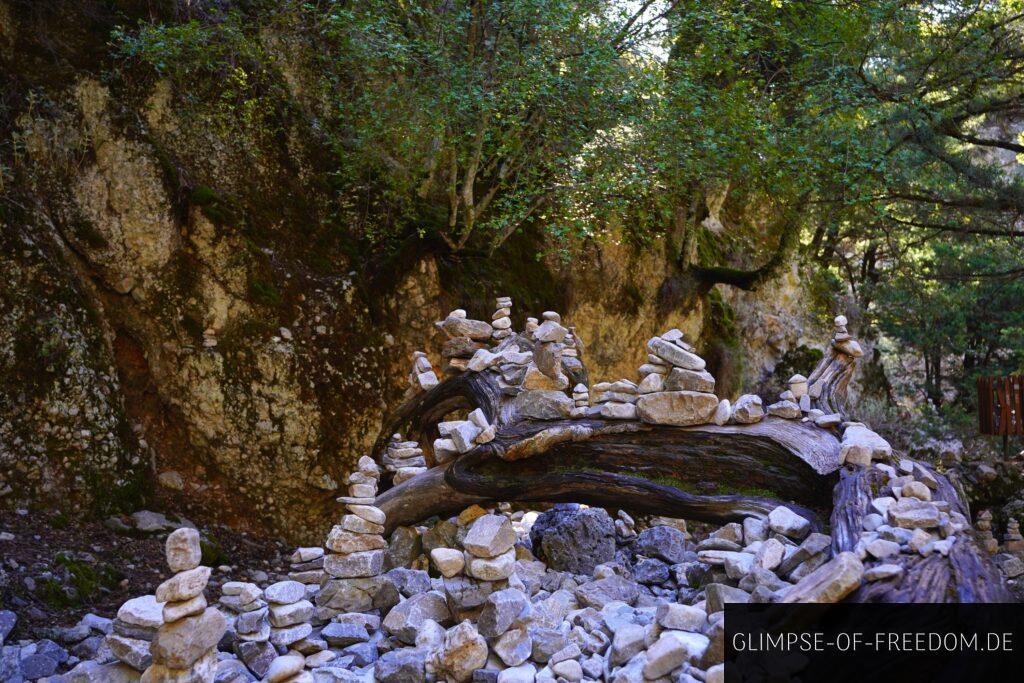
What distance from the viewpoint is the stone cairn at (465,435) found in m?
4.78

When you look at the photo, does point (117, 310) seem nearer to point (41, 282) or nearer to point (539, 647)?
point (41, 282)

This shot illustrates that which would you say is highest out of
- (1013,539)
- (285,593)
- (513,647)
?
(285,593)

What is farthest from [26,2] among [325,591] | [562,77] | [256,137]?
[325,591]

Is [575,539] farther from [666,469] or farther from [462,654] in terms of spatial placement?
[462,654]

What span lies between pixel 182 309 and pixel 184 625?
5361 mm

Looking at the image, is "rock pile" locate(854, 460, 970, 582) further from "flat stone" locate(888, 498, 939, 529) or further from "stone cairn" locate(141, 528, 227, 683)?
"stone cairn" locate(141, 528, 227, 683)

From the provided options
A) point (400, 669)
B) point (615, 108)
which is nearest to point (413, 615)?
point (400, 669)

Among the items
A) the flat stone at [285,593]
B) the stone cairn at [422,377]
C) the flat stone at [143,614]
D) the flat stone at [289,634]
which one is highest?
the stone cairn at [422,377]

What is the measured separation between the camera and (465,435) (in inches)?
187

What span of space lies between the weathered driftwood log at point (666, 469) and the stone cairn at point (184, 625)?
185 centimetres

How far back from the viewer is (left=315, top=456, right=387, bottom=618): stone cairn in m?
4.52

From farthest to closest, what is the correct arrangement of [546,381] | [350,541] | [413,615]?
[546,381], [350,541], [413,615]

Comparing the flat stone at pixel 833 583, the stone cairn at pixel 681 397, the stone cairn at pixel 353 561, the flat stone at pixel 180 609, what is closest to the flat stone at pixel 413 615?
the stone cairn at pixel 353 561

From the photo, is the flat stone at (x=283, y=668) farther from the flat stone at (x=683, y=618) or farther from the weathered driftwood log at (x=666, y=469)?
the flat stone at (x=683, y=618)
